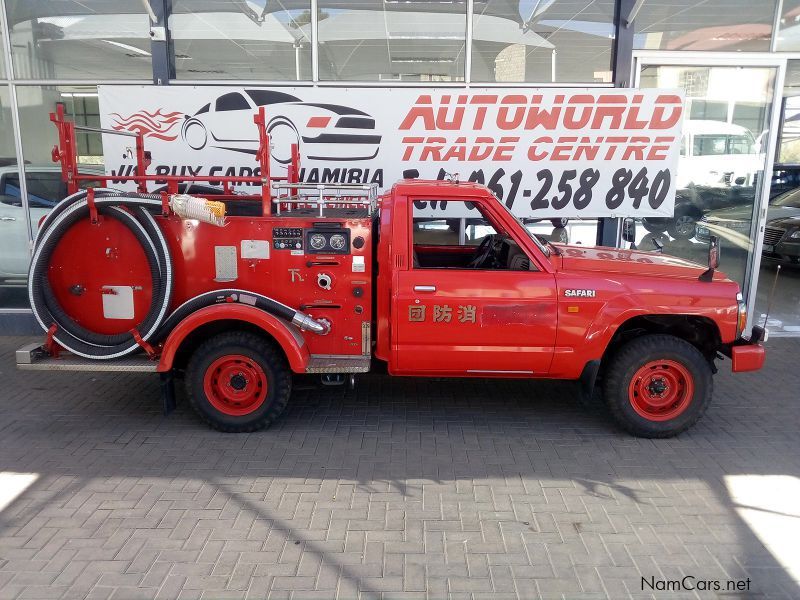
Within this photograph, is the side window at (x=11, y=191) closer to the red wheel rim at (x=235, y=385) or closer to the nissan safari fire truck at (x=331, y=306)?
the nissan safari fire truck at (x=331, y=306)

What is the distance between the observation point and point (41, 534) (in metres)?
3.54

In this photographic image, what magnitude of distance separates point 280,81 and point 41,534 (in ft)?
19.0

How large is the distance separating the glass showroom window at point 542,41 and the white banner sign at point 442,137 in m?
0.68

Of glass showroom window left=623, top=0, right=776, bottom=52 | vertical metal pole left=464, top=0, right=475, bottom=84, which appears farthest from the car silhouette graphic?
glass showroom window left=623, top=0, right=776, bottom=52

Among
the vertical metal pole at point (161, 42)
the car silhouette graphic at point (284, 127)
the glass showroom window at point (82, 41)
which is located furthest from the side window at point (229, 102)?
the glass showroom window at point (82, 41)

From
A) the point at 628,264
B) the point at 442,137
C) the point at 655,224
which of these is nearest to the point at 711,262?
the point at 628,264

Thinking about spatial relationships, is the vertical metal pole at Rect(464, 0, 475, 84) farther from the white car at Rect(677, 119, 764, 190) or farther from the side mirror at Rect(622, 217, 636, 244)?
the white car at Rect(677, 119, 764, 190)

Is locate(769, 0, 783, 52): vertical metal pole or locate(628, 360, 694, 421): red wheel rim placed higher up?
locate(769, 0, 783, 52): vertical metal pole

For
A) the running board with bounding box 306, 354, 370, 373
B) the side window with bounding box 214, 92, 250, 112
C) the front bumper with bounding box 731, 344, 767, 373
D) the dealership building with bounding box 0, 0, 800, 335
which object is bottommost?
the running board with bounding box 306, 354, 370, 373

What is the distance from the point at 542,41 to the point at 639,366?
464 centimetres

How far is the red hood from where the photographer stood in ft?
15.9

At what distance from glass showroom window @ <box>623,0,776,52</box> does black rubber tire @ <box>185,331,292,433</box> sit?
5.92m

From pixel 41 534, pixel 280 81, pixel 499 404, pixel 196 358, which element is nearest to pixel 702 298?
pixel 499 404

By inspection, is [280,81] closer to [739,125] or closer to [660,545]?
[739,125]
